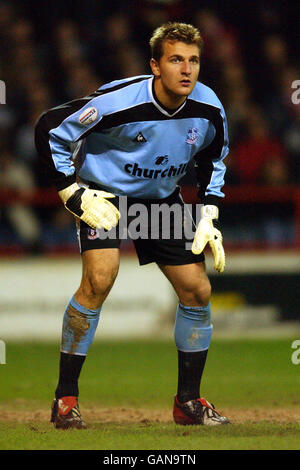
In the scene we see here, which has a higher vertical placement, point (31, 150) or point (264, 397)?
point (31, 150)

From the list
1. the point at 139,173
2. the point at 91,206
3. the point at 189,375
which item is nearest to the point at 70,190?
the point at 91,206

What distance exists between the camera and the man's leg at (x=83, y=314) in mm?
5578

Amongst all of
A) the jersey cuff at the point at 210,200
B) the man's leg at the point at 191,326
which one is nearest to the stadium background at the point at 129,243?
the jersey cuff at the point at 210,200

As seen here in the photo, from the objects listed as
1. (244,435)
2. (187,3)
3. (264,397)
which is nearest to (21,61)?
(187,3)

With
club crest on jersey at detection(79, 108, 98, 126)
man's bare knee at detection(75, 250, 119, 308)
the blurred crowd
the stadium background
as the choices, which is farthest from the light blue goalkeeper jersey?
the blurred crowd

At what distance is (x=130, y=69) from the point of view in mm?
12375

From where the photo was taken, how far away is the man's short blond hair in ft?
18.2

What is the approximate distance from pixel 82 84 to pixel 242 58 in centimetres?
253

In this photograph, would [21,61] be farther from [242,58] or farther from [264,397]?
[264,397]

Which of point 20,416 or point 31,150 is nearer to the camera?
point 20,416

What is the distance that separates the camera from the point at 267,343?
10.3 m

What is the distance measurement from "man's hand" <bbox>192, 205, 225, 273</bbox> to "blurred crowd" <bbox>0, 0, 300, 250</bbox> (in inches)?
201

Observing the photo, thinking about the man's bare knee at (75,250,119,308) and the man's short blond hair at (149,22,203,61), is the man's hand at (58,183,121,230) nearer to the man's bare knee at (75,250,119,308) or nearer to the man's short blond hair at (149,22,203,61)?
the man's bare knee at (75,250,119,308)

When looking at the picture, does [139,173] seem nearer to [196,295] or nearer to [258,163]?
[196,295]
